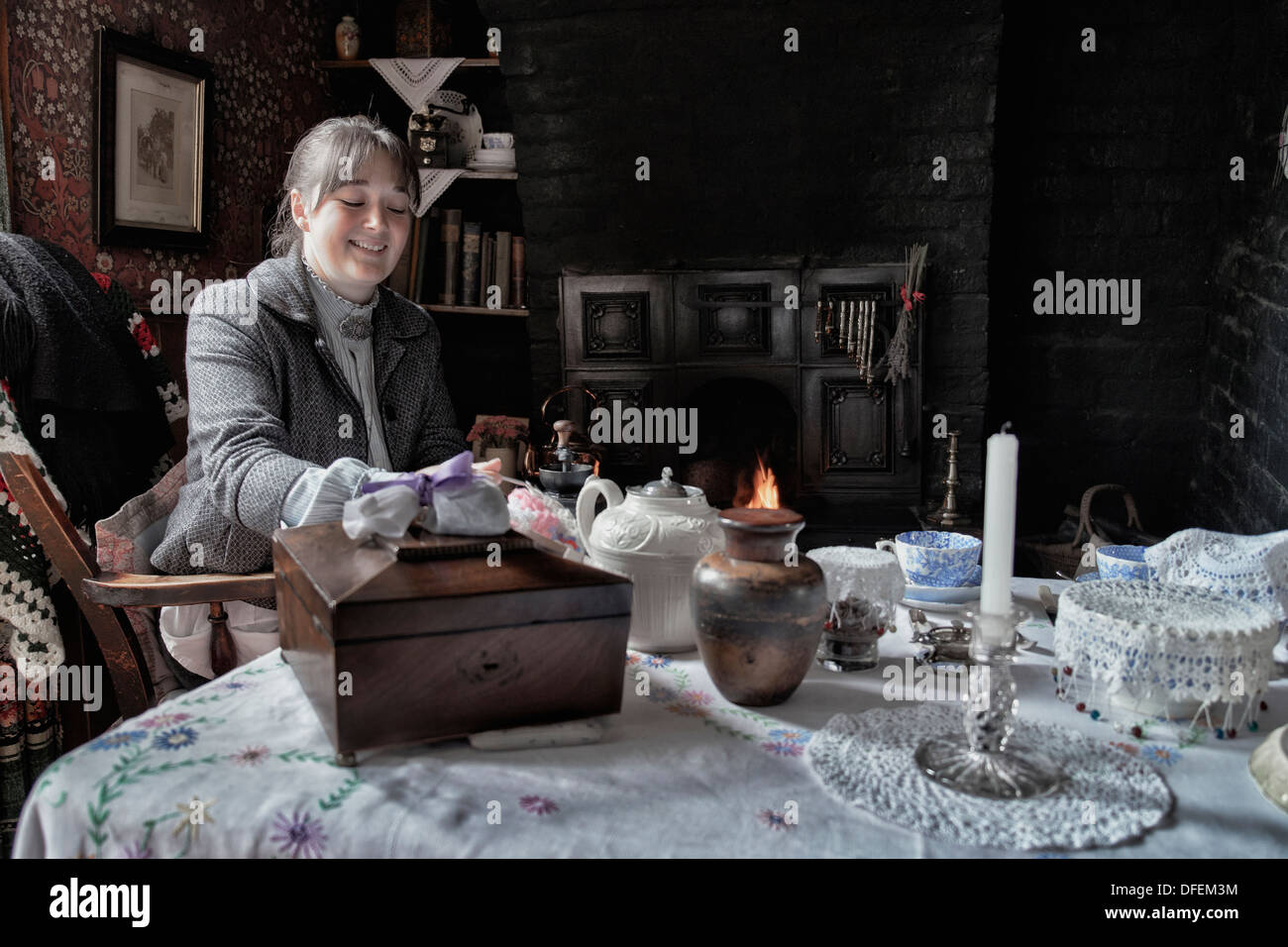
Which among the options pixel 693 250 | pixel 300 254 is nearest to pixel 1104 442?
pixel 693 250

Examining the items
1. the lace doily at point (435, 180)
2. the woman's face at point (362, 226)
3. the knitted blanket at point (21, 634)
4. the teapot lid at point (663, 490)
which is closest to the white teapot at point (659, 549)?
the teapot lid at point (663, 490)

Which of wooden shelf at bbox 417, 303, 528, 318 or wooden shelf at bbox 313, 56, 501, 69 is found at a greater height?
wooden shelf at bbox 313, 56, 501, 69

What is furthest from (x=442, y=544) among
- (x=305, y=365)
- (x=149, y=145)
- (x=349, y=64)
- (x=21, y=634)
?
(x=349, y=64)

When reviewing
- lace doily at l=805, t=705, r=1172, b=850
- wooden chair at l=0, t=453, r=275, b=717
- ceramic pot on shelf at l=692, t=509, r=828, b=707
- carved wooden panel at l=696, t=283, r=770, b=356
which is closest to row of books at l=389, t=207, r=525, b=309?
carved wooden panel at l=696, t=283, r=770, b=356

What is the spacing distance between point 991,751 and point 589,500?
60 cm

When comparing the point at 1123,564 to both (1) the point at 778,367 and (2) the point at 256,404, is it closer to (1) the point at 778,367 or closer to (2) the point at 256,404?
(2) the point at 256,404

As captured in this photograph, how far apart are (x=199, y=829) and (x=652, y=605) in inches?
22.8

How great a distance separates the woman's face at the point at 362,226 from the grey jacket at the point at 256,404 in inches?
3.1

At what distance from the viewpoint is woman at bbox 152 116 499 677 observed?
6.15 ft

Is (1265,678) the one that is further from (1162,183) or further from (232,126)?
(232,126)

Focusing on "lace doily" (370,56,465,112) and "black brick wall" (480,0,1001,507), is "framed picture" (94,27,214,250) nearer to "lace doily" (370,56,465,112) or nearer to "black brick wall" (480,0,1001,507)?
"lace doily" (370,56,465,112)

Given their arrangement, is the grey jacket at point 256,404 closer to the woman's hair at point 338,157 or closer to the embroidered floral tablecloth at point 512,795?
the woman's hair at point 338,157

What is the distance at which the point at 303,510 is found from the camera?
1546 millimetres

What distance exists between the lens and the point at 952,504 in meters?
3.68
